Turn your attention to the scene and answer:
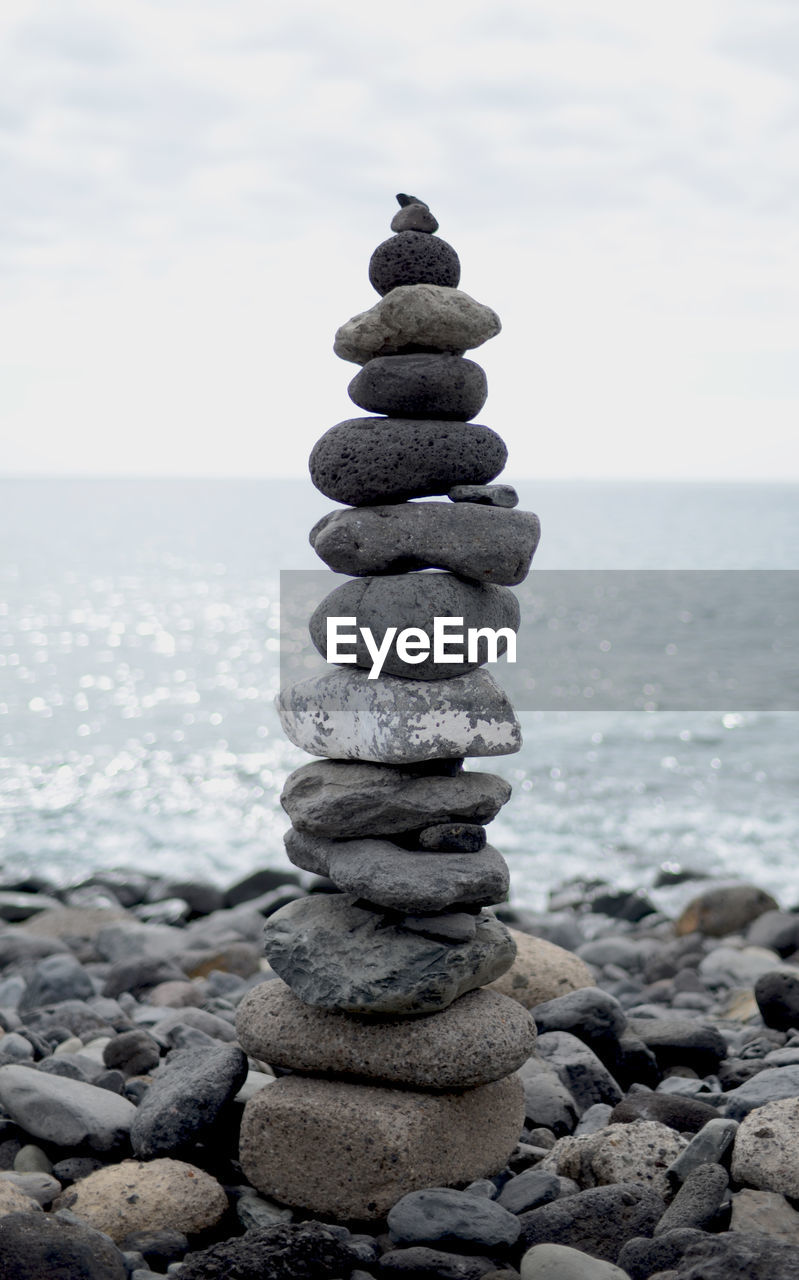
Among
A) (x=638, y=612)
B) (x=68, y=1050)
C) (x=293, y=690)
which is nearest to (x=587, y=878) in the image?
(x=68, y=1050)

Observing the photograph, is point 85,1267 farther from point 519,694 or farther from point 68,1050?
point 519,694

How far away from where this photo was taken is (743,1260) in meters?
3.98

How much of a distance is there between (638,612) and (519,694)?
2178 centimetres

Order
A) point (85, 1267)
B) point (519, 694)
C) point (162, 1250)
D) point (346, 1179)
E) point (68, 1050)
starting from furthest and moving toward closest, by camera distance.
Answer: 1. point (519, 694)
2. point (68, 1050)
3. point (346, 1179)
4. point (162, 1250)
5. point (85, 1267)

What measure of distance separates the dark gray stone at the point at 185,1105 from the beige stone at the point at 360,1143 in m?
0.21

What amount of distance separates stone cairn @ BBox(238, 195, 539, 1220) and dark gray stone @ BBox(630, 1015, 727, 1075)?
1.50 m

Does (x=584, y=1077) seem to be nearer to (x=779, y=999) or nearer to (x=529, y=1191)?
(x=529, y=1191)

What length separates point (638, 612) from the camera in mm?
54531

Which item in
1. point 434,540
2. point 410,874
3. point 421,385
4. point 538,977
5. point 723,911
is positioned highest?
point 421,385

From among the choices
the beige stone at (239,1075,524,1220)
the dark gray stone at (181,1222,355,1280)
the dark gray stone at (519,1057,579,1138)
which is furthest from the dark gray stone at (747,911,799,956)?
the dark gray stone at (181,1222,355,1280)

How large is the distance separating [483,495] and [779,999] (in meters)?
4.00

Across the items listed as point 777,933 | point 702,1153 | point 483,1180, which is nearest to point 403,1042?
point 483,1180

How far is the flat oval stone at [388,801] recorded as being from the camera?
5.54 m

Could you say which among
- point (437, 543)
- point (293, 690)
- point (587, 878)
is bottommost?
point (587, 878)
